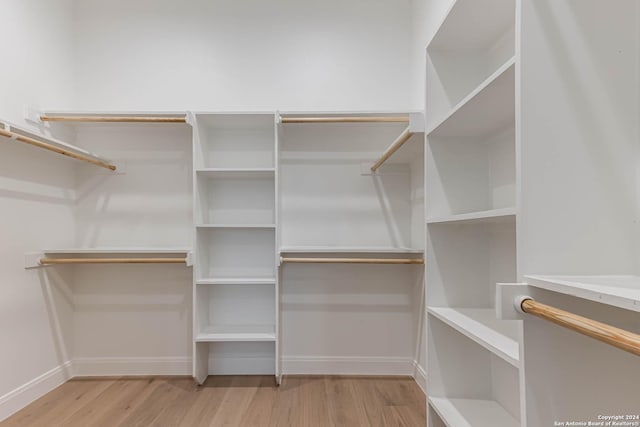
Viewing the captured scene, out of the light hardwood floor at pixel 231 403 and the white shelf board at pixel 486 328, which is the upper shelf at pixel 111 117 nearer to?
the light hardwood floor at pixel 231 403

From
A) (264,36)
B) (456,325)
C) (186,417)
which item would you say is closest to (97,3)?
(264,36)

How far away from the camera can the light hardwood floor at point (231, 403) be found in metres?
1.84

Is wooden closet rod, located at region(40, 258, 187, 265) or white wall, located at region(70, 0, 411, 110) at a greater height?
white wall, located at region(70, 0, 411, 110)

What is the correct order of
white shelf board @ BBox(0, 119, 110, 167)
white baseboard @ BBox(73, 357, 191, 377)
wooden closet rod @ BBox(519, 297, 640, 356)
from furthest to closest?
white baseboard @ BBox(73, 357, 191, 377) → white shelf board @ BBox(0, 119, 110, 167) → wooden closet rod @ BBox(519, 297, 640, 356)

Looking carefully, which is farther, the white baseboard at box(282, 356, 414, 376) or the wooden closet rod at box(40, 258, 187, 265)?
the white baseboard at box(282, 356, 414, 376)

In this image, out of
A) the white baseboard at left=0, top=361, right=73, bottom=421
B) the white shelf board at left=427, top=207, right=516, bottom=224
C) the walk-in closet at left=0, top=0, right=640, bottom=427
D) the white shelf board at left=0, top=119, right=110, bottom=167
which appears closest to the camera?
the white shelf board at left=427, top=207, right=516, bottom=224

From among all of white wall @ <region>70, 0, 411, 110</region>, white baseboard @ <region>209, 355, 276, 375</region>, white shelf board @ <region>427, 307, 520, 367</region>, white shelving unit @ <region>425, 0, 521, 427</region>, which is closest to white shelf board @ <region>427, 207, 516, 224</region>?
white shelving unit @ <region>425, 0, 521, 427</region>

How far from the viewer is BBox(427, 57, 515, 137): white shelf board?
964mm

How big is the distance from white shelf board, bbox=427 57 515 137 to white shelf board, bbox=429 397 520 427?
1.10 meters

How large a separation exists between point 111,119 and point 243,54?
1036mm

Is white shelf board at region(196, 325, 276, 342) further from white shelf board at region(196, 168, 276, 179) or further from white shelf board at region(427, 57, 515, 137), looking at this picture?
white shelf board at region(427, 57, 515, 137)

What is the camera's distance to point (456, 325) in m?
1.17

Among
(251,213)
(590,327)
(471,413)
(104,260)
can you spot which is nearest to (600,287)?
(590,327)

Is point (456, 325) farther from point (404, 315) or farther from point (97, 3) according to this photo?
point (97, 3)
